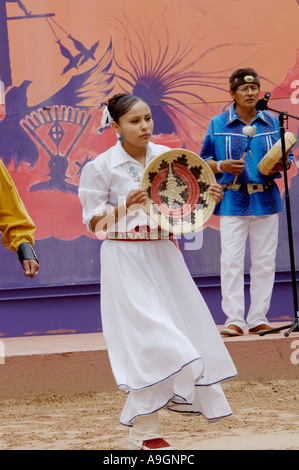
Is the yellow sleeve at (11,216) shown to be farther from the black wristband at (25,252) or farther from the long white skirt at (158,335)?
the long white skirt at (158,335)

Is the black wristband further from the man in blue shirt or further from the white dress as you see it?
the man in blue shirt

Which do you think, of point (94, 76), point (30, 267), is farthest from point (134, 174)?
point (94, 76)

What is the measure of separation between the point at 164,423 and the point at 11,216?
190cm

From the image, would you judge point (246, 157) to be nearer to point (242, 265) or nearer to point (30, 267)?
point (242, 265)

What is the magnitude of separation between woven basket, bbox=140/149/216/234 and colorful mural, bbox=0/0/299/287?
3.15m

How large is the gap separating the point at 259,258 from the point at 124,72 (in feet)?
7.23

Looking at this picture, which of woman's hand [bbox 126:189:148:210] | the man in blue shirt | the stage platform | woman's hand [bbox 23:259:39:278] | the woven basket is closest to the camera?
woman's hand [bbox 23:259:39:278]

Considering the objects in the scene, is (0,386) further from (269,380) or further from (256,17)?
(256,17)

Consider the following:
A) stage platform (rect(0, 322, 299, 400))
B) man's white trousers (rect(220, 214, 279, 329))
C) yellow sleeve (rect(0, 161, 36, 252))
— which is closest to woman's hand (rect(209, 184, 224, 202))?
yellow sleeve (rect(0, 161, 36, 252))

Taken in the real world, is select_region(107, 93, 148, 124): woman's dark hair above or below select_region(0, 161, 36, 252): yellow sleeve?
above

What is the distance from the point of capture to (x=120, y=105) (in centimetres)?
458

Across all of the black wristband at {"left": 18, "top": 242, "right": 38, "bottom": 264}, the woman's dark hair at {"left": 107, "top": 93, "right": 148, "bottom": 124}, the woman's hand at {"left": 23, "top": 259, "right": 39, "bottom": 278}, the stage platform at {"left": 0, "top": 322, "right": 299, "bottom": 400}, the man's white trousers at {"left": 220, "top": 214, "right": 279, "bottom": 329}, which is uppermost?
the woman's dark hair at {"left": 107, "top": 93, "right": 148, "bottom": 124}

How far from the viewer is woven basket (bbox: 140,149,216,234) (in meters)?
4.37

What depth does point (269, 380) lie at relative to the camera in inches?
248
